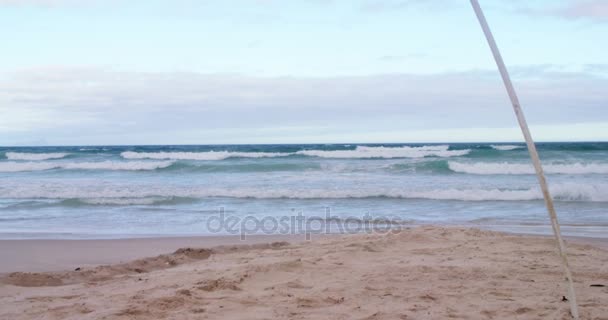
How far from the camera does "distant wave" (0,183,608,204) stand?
15.0 meters

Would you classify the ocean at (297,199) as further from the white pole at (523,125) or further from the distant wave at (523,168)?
the white pole at (523,125)

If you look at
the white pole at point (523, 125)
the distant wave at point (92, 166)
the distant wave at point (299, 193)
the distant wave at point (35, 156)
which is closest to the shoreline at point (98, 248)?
the white pole at point (523, 125)

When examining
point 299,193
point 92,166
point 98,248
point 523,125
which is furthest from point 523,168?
point 523,125

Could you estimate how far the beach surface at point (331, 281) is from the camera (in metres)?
4.11

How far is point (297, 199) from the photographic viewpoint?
50.8 feet

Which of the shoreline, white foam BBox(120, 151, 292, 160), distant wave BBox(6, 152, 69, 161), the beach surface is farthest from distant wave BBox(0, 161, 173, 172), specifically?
the beach surface

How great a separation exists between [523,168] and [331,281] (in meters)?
20.5

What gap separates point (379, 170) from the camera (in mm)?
25625

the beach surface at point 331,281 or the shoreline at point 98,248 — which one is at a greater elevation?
the beach surface at point 331,281

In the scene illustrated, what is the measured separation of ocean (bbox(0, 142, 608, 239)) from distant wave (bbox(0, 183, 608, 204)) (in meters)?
0.03

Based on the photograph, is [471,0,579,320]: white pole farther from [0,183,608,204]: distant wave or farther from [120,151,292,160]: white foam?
[120,151,292,160]: white foam

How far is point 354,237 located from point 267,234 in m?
2.52

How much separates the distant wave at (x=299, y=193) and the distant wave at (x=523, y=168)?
281 inches

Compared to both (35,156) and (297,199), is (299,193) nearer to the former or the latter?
(297,199)
